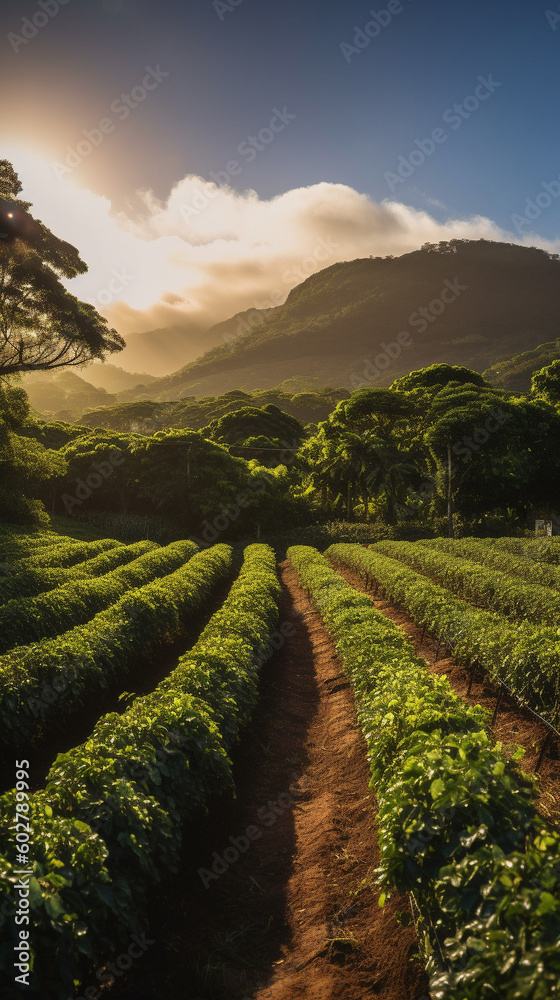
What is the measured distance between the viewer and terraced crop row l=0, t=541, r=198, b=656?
9.19 m

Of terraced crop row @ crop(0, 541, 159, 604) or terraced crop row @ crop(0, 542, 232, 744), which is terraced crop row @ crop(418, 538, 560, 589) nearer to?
terraced crop row @ crop(0, 542, 232, 744)

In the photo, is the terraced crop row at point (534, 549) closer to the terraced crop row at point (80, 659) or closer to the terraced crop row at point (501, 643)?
the terraced crop row at point (501, 643)

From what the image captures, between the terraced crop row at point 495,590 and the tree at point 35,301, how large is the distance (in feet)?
71.3

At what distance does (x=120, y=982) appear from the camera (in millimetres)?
3283

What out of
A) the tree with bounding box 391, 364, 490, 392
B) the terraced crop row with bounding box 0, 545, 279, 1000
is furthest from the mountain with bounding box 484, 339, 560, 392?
the terraced crop row with bounding box 0, 545, 279, 1000

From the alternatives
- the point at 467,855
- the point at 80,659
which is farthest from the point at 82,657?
the point at 467,855

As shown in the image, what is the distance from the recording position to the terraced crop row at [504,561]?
47.6ft

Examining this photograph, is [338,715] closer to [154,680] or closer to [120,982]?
[154,680]

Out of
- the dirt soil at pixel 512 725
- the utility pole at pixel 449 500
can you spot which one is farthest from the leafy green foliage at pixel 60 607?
the utility pole at pixel 449 500

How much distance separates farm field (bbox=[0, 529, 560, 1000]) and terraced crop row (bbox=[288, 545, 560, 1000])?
1cm

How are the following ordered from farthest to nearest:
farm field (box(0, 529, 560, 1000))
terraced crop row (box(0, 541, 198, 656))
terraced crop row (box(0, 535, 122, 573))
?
terraced crop row (box(0, 535, 122, 573)) → terraced crop row (box(0, 541, 198, 656)) → farm field (box(0, 529, 560, 1000))

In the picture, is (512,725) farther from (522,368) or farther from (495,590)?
(522,368)

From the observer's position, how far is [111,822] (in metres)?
3.43

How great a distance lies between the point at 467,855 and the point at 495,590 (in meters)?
10.5
